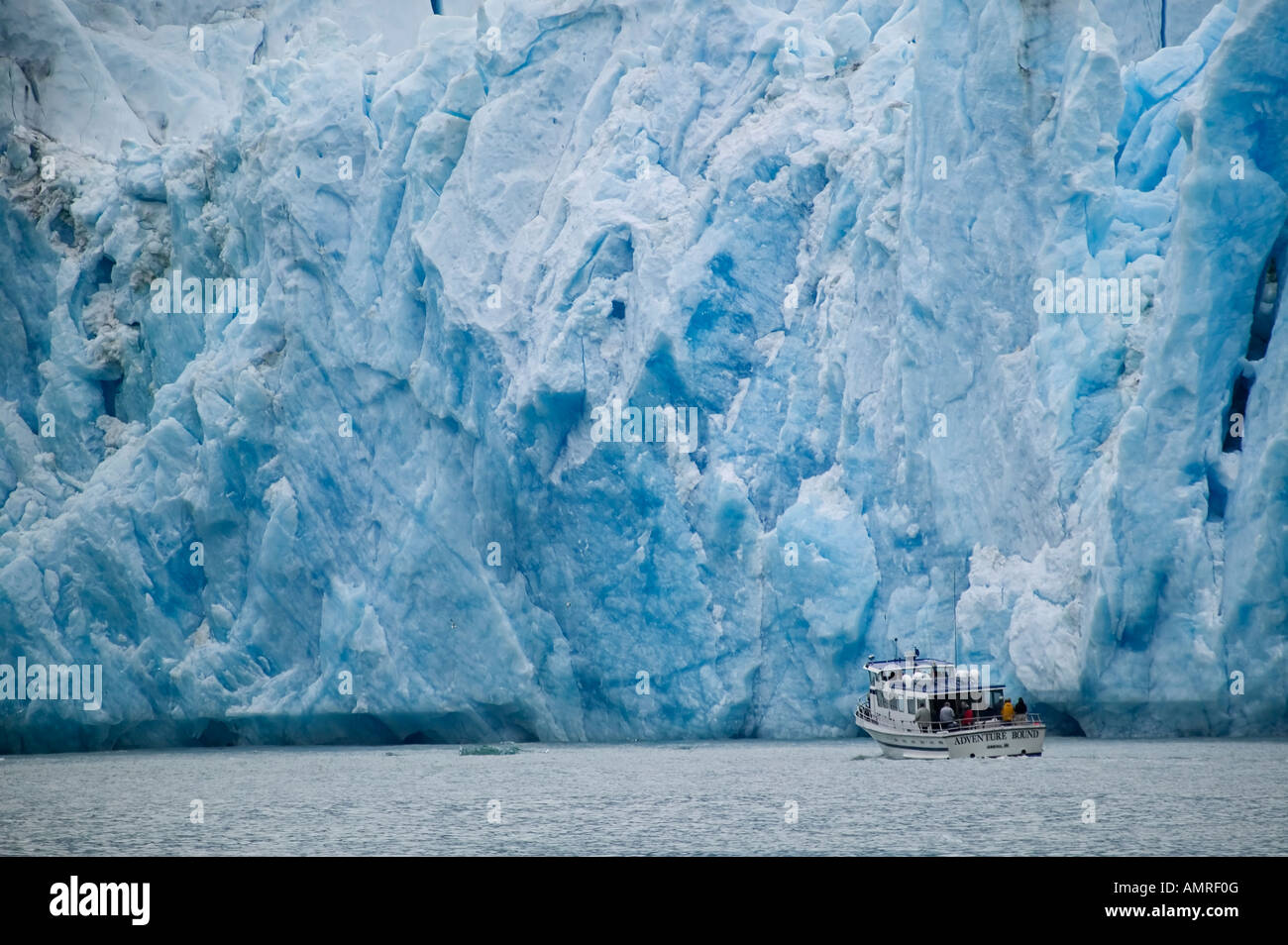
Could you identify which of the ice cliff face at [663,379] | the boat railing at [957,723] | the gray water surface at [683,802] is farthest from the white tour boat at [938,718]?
the ice cliff face at [663,379]

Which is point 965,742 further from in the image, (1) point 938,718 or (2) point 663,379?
(2) point 663,379

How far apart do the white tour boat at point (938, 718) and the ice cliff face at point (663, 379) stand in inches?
26.7

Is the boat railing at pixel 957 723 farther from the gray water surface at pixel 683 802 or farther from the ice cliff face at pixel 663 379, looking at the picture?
the ice cliff face at pixel 663 379

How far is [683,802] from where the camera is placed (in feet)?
50.0

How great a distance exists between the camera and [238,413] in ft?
75.2

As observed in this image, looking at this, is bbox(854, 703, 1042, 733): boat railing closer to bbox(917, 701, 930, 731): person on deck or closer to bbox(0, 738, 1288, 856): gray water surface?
bbox(917, 701, 930, 731): person on deck

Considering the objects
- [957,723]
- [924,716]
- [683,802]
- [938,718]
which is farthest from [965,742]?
[683,802]

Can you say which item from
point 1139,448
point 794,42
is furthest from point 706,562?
point 794,42

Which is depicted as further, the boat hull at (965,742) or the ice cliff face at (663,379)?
the boat hull at (965,742)

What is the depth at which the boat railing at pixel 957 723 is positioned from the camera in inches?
748

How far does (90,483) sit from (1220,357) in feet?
52.9

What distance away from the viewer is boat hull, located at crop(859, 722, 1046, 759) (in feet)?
62.0

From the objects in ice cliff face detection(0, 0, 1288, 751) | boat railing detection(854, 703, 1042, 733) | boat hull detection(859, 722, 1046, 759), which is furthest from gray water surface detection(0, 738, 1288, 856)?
ice cliff face detection(0, 0, 1288, 751)
